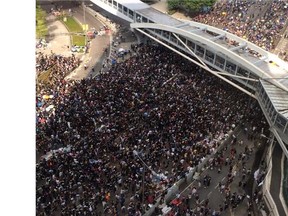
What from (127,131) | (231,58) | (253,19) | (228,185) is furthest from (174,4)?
(228,185)

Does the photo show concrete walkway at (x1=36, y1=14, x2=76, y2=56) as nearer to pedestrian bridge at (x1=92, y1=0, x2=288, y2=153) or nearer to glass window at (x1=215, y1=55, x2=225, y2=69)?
pedestrian bridge at (x1=92, y1=0, x2=288, y2=153)

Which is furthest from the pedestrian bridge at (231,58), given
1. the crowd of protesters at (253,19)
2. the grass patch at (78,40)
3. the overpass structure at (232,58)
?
the crowd of protesters at (253,19)

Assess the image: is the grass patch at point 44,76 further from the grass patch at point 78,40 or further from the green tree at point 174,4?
the green tree at point 174,4

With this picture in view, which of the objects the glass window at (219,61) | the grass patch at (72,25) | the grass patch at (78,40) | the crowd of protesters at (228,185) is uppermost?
the glass window at (219,61)

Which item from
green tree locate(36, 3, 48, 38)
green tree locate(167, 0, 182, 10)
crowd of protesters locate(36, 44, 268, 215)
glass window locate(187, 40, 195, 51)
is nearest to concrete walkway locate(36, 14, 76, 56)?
green tree locate(36, 3, 48, 38)

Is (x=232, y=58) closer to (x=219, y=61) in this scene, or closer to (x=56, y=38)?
(x=219, y=61)
